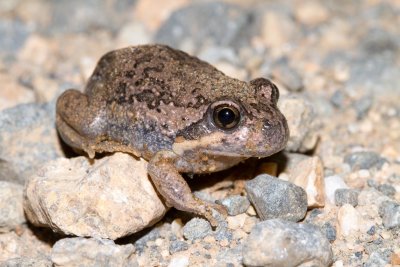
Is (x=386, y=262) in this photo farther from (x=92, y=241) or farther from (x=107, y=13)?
(x=107, y=13)

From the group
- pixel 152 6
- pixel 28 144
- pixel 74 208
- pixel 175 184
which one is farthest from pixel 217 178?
pixel 152 6

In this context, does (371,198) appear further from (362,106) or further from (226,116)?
(362,106)

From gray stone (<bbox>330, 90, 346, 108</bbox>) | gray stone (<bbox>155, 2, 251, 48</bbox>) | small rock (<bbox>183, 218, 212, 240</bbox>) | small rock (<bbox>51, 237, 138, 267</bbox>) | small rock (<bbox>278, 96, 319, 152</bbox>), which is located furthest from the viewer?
gray stone (<bbox>155, 2, 251, 48</bbox>)

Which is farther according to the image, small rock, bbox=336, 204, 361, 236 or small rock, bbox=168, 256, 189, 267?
small rock, bbox=336, 204, 361, 236

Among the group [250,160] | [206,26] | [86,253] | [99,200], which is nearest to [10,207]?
[99,200]

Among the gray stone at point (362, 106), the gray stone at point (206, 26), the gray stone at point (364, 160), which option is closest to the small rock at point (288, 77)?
the gray stone at point (362, 106)

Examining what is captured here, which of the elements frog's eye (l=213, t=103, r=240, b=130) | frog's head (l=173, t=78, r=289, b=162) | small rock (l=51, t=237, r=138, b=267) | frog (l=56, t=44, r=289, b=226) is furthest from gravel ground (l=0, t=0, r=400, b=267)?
frog's eye (l=213, t=103, r=240, b=130)

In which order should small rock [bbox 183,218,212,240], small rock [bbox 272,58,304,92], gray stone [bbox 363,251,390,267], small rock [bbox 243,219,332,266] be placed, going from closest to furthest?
small rock [bbox 243,219,332,266], gray stone [bbox 363,251,390,267], small rock [bbox 183,218,212,240], small rock [bbox 272,58,304,92]

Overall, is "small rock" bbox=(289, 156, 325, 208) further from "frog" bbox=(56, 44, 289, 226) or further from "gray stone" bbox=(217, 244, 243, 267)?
"gray stone" bbox=(217, 244, 243, 267)
